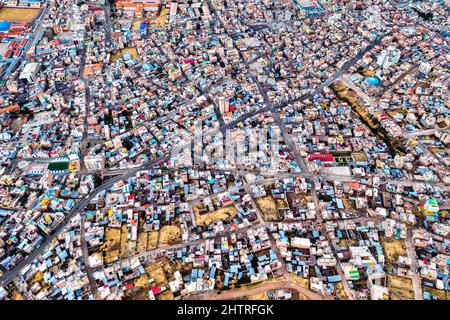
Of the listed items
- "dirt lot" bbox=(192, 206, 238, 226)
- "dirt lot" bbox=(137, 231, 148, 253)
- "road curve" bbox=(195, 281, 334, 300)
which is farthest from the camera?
"dirt lot" bbox=(192, 206, 238, 226)

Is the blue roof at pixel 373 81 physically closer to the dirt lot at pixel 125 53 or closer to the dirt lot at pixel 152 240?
the dirt lot at pixel 125 53

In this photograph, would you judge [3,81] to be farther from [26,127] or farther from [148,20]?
[148,20]

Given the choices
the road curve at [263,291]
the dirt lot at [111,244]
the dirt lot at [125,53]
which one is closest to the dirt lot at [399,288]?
the road curve at [263,291]

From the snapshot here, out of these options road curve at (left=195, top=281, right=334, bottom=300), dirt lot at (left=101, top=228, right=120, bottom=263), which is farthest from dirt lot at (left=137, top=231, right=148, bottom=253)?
road curve at (left=195, top=281, right=334, bottom=300)

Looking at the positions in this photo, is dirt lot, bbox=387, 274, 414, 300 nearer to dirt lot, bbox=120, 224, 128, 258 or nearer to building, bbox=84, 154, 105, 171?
dirt lot, bbox=120, 224, 128, 258

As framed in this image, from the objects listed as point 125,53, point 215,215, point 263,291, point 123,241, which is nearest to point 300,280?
point 263,291

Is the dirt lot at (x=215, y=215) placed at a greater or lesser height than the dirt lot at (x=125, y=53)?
lesser

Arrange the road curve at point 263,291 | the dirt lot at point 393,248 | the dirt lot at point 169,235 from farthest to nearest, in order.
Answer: the dirt lot at point 169,235
the dirt lot at point 393,248
the road curve at point 263,291
